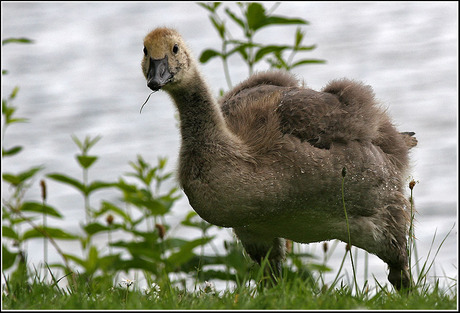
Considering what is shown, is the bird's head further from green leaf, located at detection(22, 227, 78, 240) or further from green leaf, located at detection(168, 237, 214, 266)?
green leaf, located at detection(22, 227, 78, 240)

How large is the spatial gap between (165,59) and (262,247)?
1.94 m

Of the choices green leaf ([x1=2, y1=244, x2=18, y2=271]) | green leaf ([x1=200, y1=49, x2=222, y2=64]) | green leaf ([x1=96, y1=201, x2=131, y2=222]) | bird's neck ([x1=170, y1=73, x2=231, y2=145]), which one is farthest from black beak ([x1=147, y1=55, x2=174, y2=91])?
green leaf ([x1=2, y1=244, x2=18, y2=271])

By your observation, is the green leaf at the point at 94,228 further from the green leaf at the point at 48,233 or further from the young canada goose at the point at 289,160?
the young canada goose at the point at 289,160

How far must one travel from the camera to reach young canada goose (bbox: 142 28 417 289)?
5.95 m

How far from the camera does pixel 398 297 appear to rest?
541 centimetres

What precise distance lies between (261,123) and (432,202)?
263 inches

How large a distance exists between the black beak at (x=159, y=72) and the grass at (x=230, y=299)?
1.45 meters

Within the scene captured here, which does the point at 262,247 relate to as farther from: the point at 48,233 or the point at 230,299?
the point at 48,233

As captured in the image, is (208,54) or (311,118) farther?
(208,54)

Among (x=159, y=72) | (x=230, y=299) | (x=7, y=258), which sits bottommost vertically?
(x=230, y=299)

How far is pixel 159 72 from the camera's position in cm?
590

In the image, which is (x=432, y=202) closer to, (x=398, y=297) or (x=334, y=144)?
(x=334, y=144)

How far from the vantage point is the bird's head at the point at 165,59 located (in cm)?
592

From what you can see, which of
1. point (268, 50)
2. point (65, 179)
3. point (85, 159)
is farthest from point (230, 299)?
point (85, 159)
